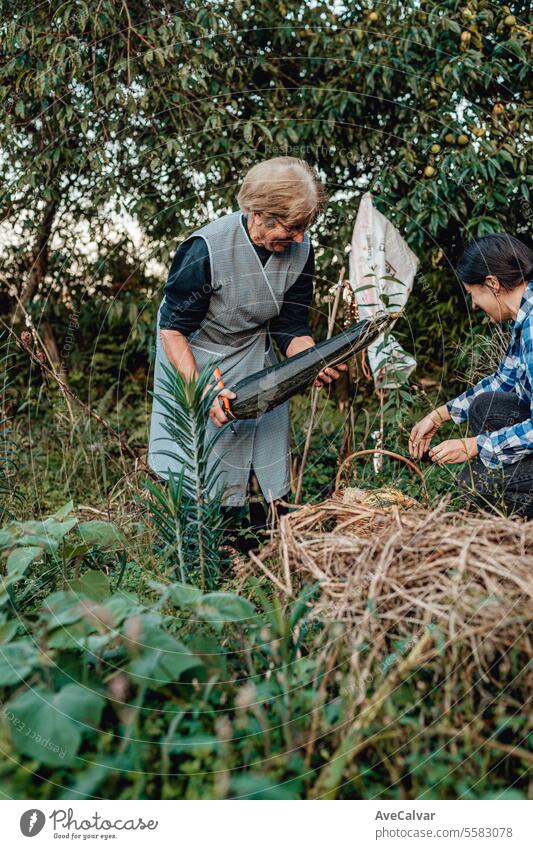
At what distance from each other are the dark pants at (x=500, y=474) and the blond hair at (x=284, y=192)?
2.91 ft

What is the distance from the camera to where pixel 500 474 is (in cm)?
236

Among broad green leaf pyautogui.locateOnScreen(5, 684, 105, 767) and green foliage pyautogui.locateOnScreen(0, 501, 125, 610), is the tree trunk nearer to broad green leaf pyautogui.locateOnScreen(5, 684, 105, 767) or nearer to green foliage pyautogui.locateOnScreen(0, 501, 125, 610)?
green foliage pyautogui.locateOnScreen(0, 501, 125, 610)

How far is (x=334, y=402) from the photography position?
470 cm

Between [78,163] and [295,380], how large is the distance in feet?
7.41

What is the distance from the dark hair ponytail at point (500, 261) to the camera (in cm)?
235

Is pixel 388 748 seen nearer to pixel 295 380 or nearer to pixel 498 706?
pixel 498 706

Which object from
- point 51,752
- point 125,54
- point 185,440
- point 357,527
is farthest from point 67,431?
point 51,752

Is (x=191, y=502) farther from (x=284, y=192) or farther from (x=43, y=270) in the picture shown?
(x=43, y=270)

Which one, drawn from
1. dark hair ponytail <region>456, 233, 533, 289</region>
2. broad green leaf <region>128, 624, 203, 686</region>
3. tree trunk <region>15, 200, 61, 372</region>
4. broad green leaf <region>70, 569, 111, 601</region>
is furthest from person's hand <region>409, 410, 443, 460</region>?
tree trunk <region>15, 200, 61, 372</region>

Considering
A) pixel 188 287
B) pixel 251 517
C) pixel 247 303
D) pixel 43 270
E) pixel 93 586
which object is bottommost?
pixel 251 517

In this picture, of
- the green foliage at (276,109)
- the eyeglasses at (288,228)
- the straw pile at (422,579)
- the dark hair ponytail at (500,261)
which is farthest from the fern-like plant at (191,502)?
the green foliage at (276,109)

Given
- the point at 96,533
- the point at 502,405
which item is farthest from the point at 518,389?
the point at 96,533

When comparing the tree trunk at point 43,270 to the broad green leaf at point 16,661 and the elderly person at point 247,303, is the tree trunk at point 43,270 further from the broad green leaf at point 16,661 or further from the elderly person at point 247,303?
the broad green leaf at point 16,661

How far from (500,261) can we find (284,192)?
2.44ft
